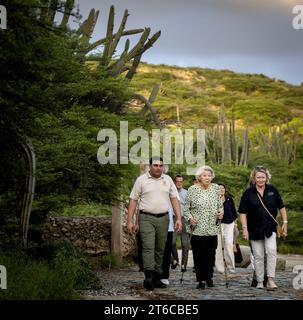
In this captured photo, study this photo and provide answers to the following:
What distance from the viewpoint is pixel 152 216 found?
9555 millimetres

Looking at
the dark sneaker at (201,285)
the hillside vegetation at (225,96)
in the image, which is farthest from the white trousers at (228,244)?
the hillside vegetation at (225,96)

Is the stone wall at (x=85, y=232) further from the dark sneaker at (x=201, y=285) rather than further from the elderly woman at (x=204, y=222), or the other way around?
the dark sneaker at (x=201, y=285)

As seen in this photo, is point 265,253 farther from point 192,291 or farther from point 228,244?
point 228,244

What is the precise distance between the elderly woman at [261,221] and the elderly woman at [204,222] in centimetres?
42

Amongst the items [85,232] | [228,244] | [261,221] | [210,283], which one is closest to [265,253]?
[261,221]

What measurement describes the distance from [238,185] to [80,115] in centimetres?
1777

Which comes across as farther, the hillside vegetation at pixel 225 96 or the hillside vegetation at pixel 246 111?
the hillside vegetation at pixel 225 96

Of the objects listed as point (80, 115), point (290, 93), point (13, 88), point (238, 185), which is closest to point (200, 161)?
point (238, 185)

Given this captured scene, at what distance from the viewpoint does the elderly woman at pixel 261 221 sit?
9.68m

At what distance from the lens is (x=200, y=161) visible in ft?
96.2

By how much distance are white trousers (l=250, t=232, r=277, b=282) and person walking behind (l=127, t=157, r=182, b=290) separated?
1.10m

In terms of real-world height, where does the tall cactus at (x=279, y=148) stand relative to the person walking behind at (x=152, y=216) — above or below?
above

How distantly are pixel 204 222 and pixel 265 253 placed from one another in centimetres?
94

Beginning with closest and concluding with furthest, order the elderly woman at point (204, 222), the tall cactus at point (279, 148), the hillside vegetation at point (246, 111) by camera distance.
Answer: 1. the elderly woman at point (204, 222)
2. the hillside vegetation at point (246, 111)
3. the tall cactus at point (279, 148)
